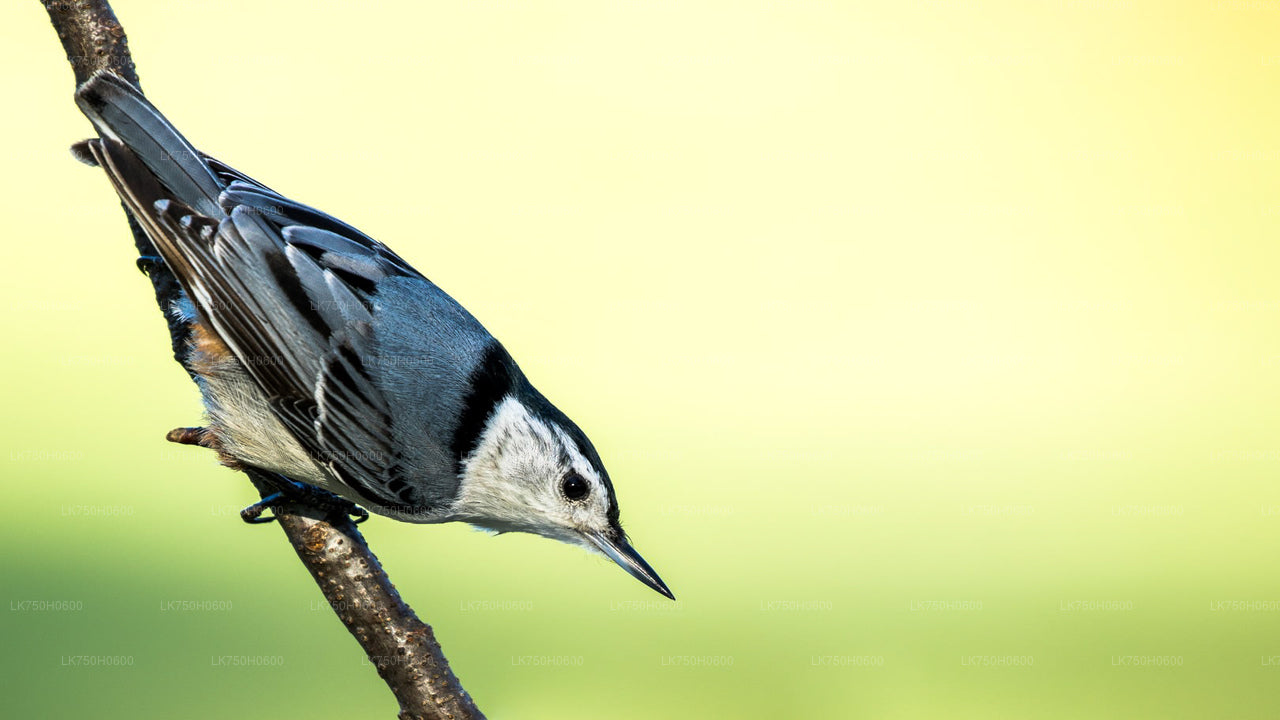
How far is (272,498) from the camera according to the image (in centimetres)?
183

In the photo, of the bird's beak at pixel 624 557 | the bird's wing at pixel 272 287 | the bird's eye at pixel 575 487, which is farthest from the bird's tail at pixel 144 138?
the bird's beak at pixel 624 557

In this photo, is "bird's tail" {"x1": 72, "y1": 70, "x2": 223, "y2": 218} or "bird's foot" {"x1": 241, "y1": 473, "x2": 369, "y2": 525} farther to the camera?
"bird's foot" {"x1": 241, "y1": 473, "x2": 369, "y2": 525}

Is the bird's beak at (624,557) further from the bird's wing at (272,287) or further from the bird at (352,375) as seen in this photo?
the bird's wing at (272,287)

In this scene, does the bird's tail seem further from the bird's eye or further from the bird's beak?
the bird's beak

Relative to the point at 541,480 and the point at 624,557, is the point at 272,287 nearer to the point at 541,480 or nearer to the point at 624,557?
the point at 541,480

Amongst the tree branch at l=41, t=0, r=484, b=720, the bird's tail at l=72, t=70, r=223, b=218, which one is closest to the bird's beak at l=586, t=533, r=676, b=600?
the tree branch at l=41, t=0, r=484, b=720

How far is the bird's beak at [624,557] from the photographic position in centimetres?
183

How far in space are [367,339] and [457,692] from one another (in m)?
0.57

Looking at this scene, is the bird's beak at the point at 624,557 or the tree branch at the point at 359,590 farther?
the bird's beak at the point at 624,557

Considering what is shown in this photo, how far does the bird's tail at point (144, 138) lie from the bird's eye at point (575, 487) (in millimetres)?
708

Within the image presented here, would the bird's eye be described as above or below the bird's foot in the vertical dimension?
above

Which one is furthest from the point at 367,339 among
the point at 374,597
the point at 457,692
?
the point at 457,692

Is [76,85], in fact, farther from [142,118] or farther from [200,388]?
[200,388]

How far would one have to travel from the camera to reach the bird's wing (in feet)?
5.71
